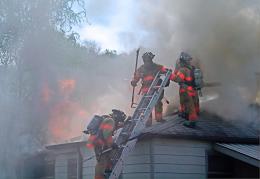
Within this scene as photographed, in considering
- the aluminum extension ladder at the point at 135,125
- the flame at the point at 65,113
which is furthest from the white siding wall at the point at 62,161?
the aluminum extension ladder at the point at 135,125

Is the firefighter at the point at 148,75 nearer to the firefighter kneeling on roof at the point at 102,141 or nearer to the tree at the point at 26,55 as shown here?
the firefighter kneeling on roof at the point at 102,141

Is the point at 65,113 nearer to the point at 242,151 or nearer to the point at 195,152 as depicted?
the point at 195,152

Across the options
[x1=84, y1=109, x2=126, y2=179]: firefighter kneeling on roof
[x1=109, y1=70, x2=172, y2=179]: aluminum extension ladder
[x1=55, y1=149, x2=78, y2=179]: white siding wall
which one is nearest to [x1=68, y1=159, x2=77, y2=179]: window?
[x1=55, y1=149, x2=78, y2=179]: white siding wall

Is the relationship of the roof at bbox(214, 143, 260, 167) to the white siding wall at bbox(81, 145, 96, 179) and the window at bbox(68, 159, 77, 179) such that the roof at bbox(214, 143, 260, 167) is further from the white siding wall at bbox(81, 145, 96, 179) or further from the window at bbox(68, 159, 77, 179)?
the window at bbox(68, 159, 77, 179)

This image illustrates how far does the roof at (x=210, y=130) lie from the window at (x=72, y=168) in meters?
3.56

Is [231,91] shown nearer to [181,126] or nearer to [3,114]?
[181,126]

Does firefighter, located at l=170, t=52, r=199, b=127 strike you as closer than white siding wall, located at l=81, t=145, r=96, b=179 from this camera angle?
Yes

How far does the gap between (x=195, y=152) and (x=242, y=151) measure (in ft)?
3.81

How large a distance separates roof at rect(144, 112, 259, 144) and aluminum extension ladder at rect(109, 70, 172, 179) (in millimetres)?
631

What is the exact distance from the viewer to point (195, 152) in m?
11.7

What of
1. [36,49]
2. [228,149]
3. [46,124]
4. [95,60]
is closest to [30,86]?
[36,49]

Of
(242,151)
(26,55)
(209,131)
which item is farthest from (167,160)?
(26,55)

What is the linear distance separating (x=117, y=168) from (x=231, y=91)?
202 inches

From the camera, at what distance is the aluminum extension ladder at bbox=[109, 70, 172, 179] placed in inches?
387
